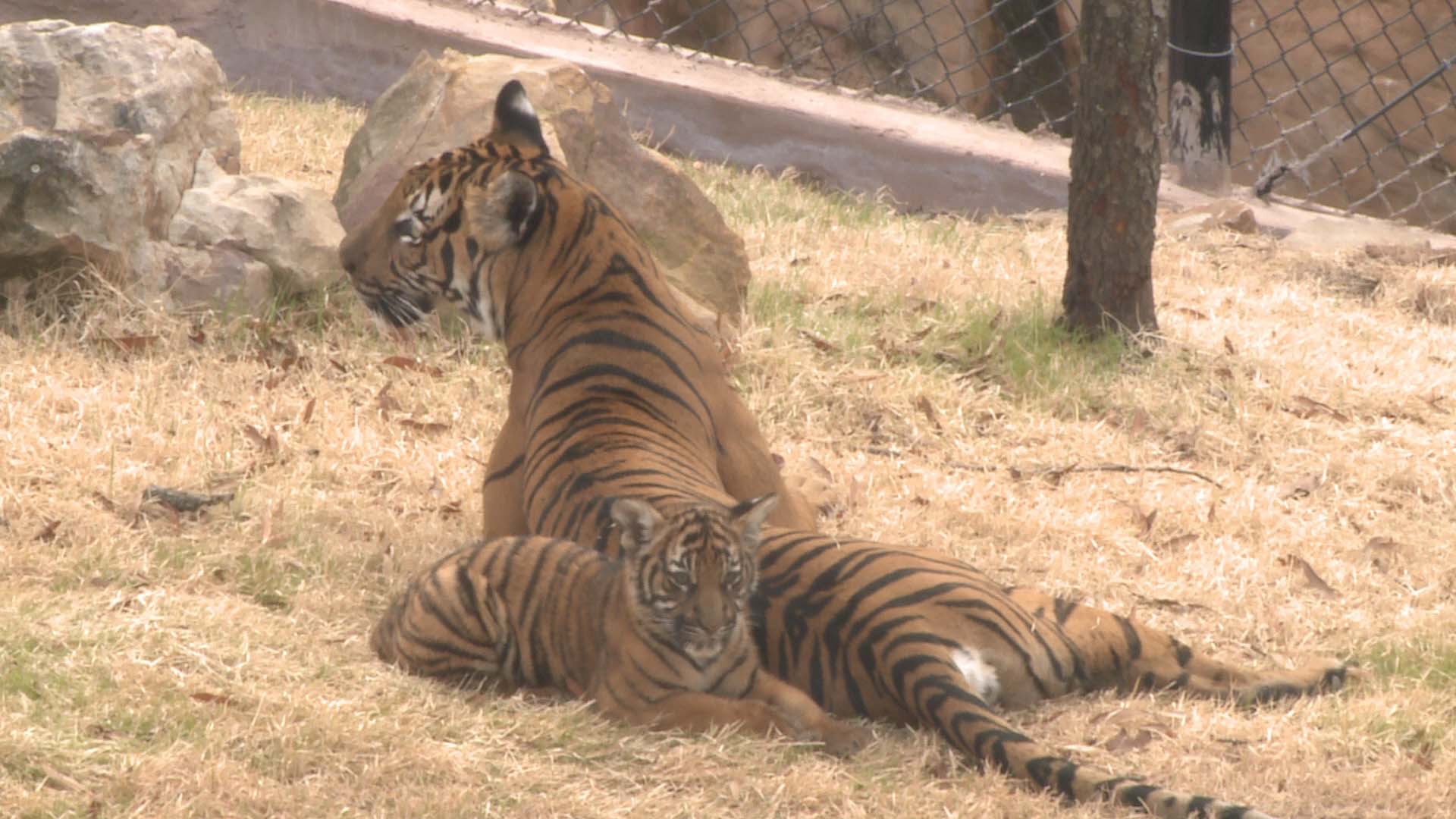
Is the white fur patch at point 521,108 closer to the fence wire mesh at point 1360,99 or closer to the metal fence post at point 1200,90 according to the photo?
the metal fence post at point 1200,90

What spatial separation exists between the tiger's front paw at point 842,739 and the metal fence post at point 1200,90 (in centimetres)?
540

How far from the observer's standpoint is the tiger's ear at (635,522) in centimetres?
367

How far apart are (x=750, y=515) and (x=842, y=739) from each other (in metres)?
0.50

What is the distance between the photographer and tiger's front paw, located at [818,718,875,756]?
3746 mm

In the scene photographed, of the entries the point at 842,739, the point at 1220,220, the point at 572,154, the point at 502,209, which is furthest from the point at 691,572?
the point at 1220,220

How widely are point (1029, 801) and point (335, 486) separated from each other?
250cm

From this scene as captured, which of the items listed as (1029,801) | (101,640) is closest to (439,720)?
(101,640)

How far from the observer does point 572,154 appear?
6.91 m

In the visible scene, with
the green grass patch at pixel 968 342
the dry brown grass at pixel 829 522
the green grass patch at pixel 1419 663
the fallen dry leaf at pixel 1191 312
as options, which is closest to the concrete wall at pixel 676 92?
the dry brown grass at pixel 829 522

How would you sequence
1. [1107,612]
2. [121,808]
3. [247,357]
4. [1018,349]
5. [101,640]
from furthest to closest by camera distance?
[1018,349], [247,357], [1107,612], [101,640], [121,808]

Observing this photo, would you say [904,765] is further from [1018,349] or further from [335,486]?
[1018,349]

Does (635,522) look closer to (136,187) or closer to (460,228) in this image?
(460,228)

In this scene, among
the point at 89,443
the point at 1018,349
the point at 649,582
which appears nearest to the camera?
the point at 649,582

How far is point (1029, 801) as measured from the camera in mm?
3537
